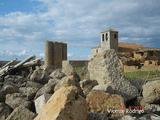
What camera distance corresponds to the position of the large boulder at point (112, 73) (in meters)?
10.9

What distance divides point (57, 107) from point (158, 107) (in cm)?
301

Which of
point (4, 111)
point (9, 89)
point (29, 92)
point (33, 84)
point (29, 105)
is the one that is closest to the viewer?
point (4, 111)

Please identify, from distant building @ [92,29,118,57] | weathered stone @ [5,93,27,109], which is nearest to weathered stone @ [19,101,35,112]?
weathered stone @ [5,93,27,109]

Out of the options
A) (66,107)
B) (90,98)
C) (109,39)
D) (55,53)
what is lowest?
(109,39)

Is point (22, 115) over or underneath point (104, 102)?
underneath

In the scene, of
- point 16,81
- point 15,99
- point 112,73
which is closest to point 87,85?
point 112,73

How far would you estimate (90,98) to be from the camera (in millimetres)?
9625

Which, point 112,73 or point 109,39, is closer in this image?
point 112,73

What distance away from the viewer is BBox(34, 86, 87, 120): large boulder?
7.53 metres

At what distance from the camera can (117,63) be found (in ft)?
39.2

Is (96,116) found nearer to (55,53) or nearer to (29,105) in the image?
(29,105)

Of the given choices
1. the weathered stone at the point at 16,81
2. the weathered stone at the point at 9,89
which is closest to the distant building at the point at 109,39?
the weathered stone at the point at 16,81

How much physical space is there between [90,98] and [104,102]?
34 cm

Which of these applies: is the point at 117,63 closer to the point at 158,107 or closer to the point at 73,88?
the point at 158,107
